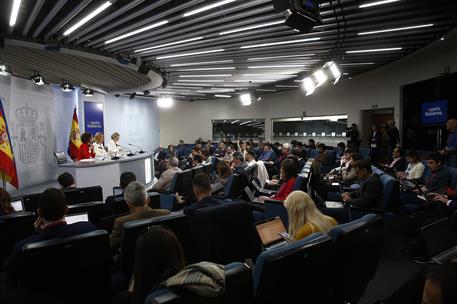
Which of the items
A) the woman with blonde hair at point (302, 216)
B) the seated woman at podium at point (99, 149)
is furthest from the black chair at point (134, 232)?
the seated woman at podium at point (99, 149)

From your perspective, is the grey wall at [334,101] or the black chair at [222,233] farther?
the grey wall at [334,101]

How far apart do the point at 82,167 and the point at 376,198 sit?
552 centimetres

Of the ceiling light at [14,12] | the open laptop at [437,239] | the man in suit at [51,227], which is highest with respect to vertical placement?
the ceiling light at [14,12]

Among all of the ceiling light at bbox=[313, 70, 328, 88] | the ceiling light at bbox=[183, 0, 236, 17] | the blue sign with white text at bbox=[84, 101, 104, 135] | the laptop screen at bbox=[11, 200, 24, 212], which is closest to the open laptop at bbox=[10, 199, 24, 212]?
the laptop screen at bbox=[11, 200, 24, 212]

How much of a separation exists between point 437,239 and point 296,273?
1733 millimetres

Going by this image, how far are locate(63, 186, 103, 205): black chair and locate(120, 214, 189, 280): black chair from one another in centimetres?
184

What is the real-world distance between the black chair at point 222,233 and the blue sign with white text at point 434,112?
22.6ft

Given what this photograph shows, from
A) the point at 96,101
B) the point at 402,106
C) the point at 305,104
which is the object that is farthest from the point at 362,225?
the point at 96,101

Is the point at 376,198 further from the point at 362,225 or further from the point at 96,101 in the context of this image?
the point at 96,101

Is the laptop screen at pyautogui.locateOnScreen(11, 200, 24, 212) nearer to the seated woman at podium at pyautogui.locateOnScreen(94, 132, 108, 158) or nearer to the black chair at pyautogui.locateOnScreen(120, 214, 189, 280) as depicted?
the black chair at pyautogui.locateOnScreen(120, 214, 189, 280)

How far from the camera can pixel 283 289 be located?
63.2 inches

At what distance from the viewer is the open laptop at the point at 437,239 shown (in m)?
2.54

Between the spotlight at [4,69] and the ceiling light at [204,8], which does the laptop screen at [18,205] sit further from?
the spotlight at [4,69]

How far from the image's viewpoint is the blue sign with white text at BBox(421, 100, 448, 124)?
7.46 meters
